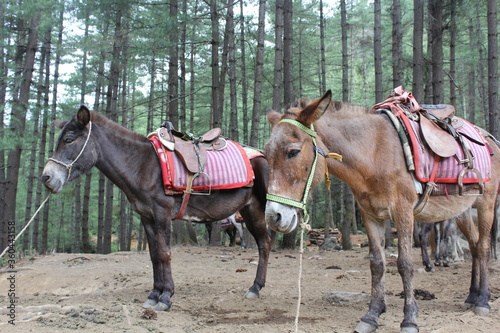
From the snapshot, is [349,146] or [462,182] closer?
[349,146]

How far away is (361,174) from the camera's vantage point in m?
3.72

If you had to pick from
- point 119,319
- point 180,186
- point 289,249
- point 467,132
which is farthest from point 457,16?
point 119,319

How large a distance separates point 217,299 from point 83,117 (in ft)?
9.71

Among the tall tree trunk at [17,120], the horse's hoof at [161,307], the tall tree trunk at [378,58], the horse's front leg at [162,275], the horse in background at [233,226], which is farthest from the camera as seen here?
the horse in background at [233,226]

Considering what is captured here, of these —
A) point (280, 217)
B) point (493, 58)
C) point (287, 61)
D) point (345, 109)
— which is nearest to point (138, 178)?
point (280, 217)

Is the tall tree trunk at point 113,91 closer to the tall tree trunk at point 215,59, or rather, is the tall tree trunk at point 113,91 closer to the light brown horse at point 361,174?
the tall tree trunk at point 215,59

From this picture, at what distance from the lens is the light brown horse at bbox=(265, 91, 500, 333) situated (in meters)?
3.27

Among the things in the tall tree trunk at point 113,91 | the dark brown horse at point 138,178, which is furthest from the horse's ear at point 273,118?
the tall tree trunk at point 113,91

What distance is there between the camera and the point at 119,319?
388cm

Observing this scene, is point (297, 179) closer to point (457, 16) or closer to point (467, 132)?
point (467, 132)

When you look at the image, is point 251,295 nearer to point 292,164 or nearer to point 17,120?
point 292,164

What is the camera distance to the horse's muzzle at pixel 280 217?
3.02 m

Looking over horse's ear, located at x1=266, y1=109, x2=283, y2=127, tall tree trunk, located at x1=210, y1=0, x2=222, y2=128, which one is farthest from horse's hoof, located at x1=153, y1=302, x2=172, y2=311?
tall tree trunk, located at x1=210, y1=0, x2=222, y2=128

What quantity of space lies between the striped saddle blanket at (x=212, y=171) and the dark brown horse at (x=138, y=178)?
13cm
